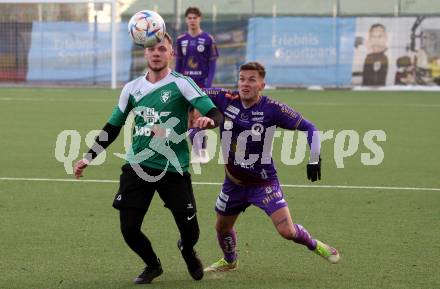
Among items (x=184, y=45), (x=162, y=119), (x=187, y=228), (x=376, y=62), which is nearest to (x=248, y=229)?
(x=187, y=228)

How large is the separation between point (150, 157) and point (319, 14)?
30015 millimetres

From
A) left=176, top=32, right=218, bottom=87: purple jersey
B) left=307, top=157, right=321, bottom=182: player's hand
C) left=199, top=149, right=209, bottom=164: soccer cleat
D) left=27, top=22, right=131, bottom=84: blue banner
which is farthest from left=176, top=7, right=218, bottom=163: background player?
left=27, top=22, right=131, bottom=84: blue banner

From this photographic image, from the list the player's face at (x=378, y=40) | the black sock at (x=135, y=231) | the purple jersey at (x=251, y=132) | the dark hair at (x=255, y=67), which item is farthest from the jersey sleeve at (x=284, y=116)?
the player's face at (x=378, y=40)

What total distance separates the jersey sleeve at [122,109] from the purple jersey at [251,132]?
27.8 inches

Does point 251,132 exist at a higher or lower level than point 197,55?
lower

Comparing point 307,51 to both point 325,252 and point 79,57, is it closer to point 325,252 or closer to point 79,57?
point 79,57

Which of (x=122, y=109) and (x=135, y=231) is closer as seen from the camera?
(x=135, y=231)

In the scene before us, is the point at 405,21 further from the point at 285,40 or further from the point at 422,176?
the point at 422,176

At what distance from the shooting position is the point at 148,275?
280 inches

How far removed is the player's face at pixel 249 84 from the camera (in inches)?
288

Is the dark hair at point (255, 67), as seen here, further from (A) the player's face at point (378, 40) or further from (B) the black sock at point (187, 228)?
(A) the player's face at point (378, 40)

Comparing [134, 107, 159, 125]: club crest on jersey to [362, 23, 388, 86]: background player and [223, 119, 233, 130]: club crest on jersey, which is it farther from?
[362, 23, 388, 86]: background player

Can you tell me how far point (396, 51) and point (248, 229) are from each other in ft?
79.4

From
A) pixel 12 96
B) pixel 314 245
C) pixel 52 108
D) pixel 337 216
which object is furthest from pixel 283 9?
pixel 314 245
